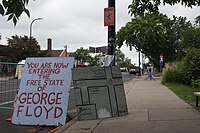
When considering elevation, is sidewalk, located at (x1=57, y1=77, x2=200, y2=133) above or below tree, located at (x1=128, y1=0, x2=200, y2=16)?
below

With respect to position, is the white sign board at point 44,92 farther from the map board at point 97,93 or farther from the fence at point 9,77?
the fence at point 9,77

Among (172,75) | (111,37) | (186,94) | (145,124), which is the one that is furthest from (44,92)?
(172,75)

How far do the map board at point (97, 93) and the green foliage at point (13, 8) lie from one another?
18.3 ft

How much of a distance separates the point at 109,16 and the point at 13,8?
6.53 metres

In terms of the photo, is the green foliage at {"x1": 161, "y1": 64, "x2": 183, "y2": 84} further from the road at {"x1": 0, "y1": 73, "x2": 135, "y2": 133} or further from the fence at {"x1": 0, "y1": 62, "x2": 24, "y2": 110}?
the fence at {"x1": 0, "y1": 62, "x2": 24, "y2": 110}

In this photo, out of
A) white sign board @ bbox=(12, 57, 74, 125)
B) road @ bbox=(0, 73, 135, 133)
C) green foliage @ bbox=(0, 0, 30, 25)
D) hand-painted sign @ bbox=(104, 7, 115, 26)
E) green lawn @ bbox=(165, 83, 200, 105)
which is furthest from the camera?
green lawn @ bbox=(165, 83, 200, 105)

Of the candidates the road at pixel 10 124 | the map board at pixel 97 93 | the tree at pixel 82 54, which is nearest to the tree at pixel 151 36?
the road at pixel 10 124

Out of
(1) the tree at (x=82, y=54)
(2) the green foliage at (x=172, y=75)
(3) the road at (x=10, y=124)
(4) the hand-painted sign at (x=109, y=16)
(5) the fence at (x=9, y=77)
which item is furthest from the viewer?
(1) the tree at (x=82, y=54)

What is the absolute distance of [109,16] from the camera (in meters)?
9.84

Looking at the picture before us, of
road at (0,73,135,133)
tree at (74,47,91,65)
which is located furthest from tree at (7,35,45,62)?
tree at (74,47,91,65)

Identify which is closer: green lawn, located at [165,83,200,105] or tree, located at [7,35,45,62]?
green lawn, located at [165,83,200,105]

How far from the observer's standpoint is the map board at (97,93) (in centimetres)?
898

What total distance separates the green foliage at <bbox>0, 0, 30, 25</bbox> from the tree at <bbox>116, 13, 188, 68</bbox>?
49.6 metres

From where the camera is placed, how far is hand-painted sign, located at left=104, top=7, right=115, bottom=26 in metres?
9.77
